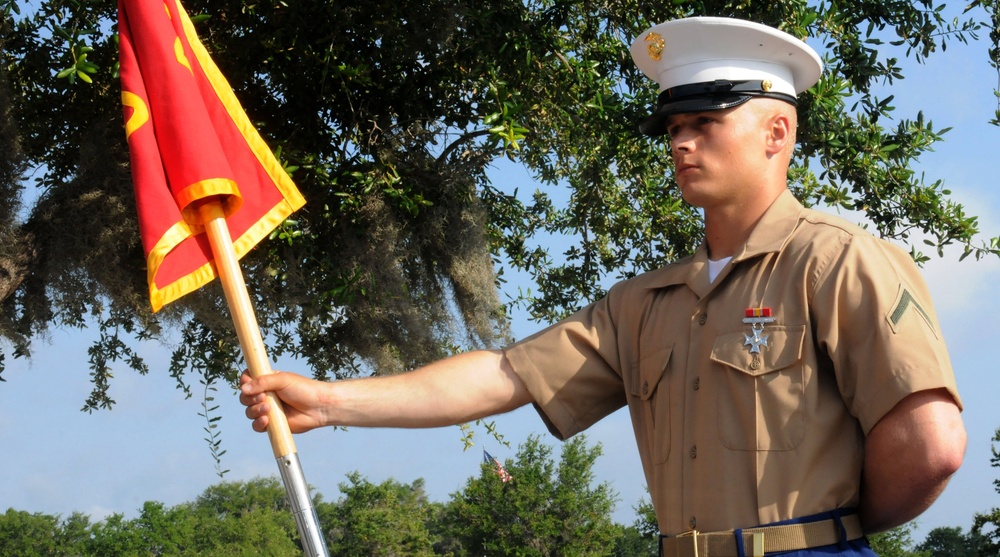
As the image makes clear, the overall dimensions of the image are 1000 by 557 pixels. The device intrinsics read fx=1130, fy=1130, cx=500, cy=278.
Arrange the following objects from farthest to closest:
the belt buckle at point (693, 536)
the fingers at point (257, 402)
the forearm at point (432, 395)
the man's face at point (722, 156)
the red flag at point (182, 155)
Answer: the red flag at point (182, 155)
the forearm at point (432, 395)
the fingers at point (257, 402)
the man's face at point (722, 156)
the belt buckle at point (693, 536)

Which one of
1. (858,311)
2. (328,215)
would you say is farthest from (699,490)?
(328,215)

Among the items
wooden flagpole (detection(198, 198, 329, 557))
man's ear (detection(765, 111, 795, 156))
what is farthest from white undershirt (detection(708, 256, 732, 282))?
wooden flagpole (detection(198, 198, 329, 557))

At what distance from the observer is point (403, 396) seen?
2730 mm

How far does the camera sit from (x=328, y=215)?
19.0 feet

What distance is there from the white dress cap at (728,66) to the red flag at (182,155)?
106 cm

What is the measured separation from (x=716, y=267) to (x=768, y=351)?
1.11 feet

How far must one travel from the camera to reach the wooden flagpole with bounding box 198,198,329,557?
2525 millimetres

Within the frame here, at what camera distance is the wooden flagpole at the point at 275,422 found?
2.53 meters

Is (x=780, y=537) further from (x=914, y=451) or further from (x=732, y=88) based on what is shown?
(x=732, y=88)

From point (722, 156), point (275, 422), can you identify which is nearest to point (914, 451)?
point (722, 156)

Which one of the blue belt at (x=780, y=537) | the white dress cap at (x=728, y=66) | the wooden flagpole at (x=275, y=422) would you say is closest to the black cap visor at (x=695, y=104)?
the white dress cap at (x=728, y=66)

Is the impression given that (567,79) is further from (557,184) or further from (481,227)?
(557,184)

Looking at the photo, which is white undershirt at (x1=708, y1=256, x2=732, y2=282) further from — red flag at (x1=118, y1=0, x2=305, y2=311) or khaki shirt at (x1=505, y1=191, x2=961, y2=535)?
red flag at (x1=118, y1=0, x2=305, y2=311)

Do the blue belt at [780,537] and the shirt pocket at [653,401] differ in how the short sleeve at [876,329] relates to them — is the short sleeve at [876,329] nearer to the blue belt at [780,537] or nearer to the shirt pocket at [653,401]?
the blue belt at [780,537]
